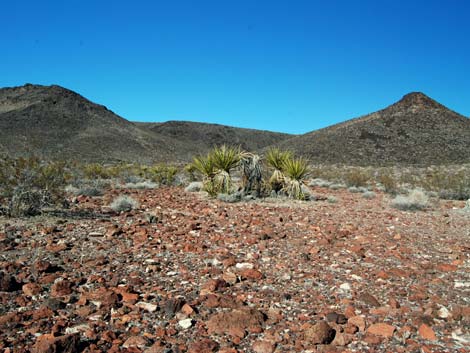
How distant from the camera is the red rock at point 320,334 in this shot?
345 centimetres

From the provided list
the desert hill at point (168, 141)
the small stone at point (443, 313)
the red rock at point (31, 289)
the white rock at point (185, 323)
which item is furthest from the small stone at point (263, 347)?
the desert hill at point (168, 141)

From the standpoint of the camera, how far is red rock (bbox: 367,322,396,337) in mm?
3582

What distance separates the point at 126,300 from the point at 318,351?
6.41 ft

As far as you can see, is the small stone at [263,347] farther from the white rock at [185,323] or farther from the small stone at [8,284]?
the small stone at [8,284]

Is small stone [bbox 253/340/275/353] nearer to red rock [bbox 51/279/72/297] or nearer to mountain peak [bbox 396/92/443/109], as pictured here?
red rock [bbox 51/279/72/297]

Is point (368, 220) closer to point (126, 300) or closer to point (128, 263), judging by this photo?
point (128, 263)

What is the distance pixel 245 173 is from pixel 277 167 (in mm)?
1190

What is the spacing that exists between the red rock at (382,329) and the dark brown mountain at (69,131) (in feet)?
142

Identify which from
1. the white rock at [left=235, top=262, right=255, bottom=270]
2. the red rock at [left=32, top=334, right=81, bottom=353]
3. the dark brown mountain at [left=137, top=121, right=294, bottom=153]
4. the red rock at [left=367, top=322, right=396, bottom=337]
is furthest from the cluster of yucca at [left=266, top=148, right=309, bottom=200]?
the dark brown mountain at [left=137, top=121, right=294, bottom=153]

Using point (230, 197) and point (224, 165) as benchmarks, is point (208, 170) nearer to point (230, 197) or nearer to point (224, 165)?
point (224, 165)

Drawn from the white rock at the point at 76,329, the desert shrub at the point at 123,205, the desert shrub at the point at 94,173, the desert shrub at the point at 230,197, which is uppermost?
the desert shrub at the point at 94,173

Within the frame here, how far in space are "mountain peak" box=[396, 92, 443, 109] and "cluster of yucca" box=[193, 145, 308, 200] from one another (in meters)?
59.3

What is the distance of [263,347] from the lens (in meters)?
3.34

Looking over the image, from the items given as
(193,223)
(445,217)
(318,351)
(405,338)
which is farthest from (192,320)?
(445,217)
